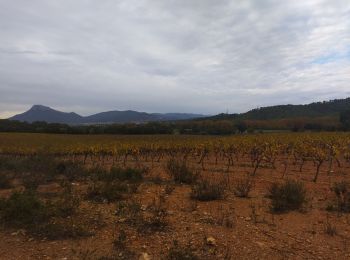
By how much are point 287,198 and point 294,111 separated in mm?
138829

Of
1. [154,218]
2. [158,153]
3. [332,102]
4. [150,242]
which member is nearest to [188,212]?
A: [154,218]

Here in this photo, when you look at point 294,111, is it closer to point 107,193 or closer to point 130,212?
point 107,193

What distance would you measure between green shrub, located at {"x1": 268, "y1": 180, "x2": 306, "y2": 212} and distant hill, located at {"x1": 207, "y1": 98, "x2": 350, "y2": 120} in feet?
415

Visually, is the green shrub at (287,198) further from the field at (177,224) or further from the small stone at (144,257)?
the small stone at (144,257)

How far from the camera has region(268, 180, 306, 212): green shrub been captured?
8599 mm

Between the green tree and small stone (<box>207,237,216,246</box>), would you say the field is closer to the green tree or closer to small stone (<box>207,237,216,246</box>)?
small stone (<box>207,237,216,246</box>)

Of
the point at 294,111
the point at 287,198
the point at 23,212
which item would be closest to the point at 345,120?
the point at 294,111

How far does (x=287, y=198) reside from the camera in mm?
8930

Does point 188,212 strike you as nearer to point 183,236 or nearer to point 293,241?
point 183,236

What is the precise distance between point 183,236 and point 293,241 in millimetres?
1949

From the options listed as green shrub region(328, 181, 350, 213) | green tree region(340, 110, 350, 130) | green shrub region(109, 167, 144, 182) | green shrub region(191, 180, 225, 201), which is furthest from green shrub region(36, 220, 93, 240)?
green tree region(340, 110, 350, 130)

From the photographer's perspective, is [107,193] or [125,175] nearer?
[107,193]

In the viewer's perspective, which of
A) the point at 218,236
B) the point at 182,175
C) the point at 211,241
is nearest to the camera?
the point at 211,241

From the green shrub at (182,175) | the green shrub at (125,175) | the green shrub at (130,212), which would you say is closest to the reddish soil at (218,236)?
the green shrub at (130,212)
